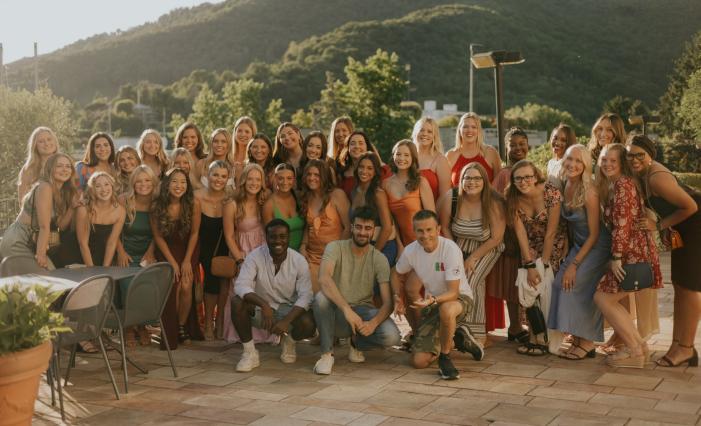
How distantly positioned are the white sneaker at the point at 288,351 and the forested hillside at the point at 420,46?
5296 centimetres

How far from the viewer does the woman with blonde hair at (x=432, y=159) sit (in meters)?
6.56

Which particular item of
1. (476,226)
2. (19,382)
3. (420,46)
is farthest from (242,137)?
(420,46)

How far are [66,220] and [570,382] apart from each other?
4063 mm

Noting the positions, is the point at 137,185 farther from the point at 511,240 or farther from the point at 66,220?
the point at 511,240

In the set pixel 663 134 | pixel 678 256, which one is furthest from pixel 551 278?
pixel 663 134

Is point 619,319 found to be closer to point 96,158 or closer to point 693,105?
point 96,158

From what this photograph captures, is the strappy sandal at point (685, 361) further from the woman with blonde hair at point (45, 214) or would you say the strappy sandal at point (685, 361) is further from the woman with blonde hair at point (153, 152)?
the woman with blonde hair at point (45, 214)

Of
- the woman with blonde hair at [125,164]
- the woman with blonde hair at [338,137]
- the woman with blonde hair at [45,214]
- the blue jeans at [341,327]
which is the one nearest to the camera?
the blue jeans at [341,327]

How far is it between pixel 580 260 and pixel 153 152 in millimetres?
3881

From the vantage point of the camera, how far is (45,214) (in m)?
6.05

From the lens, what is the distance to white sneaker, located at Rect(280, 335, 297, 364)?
5.96m

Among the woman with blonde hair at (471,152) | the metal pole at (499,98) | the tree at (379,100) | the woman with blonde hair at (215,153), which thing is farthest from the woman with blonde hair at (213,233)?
the tree at (379,100)

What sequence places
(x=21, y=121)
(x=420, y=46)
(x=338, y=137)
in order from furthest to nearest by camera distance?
(x=420, y=46), (x=21, y=121), (x=338, y=137)

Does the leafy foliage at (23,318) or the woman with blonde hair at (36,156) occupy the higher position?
the woman with blonde hair at (36,156)
